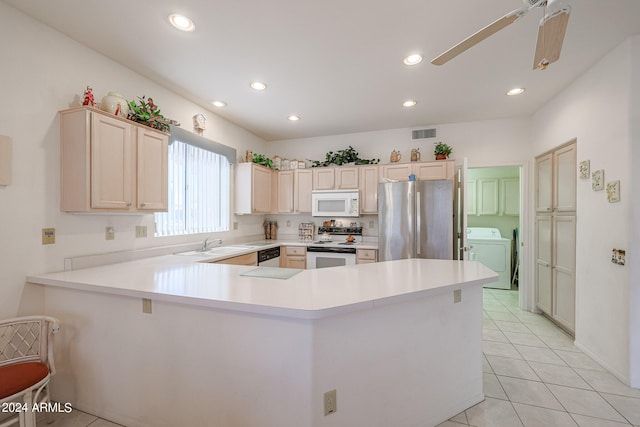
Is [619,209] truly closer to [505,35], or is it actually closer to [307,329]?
[505,35]

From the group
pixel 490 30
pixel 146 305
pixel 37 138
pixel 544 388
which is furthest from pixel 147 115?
pixel 544 388

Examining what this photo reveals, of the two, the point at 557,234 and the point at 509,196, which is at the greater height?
the point at 509,196

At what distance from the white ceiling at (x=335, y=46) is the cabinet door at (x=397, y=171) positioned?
3.09 ft

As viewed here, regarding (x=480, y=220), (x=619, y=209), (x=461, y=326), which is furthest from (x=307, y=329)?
(x=480, y=220)

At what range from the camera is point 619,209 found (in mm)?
2168

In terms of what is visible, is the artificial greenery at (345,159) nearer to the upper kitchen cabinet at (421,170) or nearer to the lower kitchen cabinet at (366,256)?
the upper kitchen cabinet at (421,170)

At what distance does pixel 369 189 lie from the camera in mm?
4227

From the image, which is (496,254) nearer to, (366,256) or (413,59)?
(366,256)

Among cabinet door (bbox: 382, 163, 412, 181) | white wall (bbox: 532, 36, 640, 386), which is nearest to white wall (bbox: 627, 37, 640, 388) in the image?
white wall (bbox: 532, 36, 640, 386)

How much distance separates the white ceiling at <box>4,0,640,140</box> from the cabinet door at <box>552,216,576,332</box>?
1506mm

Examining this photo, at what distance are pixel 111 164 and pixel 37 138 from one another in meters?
0.45

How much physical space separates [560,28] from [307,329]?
1.89 meters

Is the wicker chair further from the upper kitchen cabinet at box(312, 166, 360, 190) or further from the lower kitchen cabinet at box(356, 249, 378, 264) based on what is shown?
the upper kitchen cabinet at box(312, 166, 360, 190)

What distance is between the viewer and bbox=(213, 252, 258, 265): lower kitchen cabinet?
9.97ft
